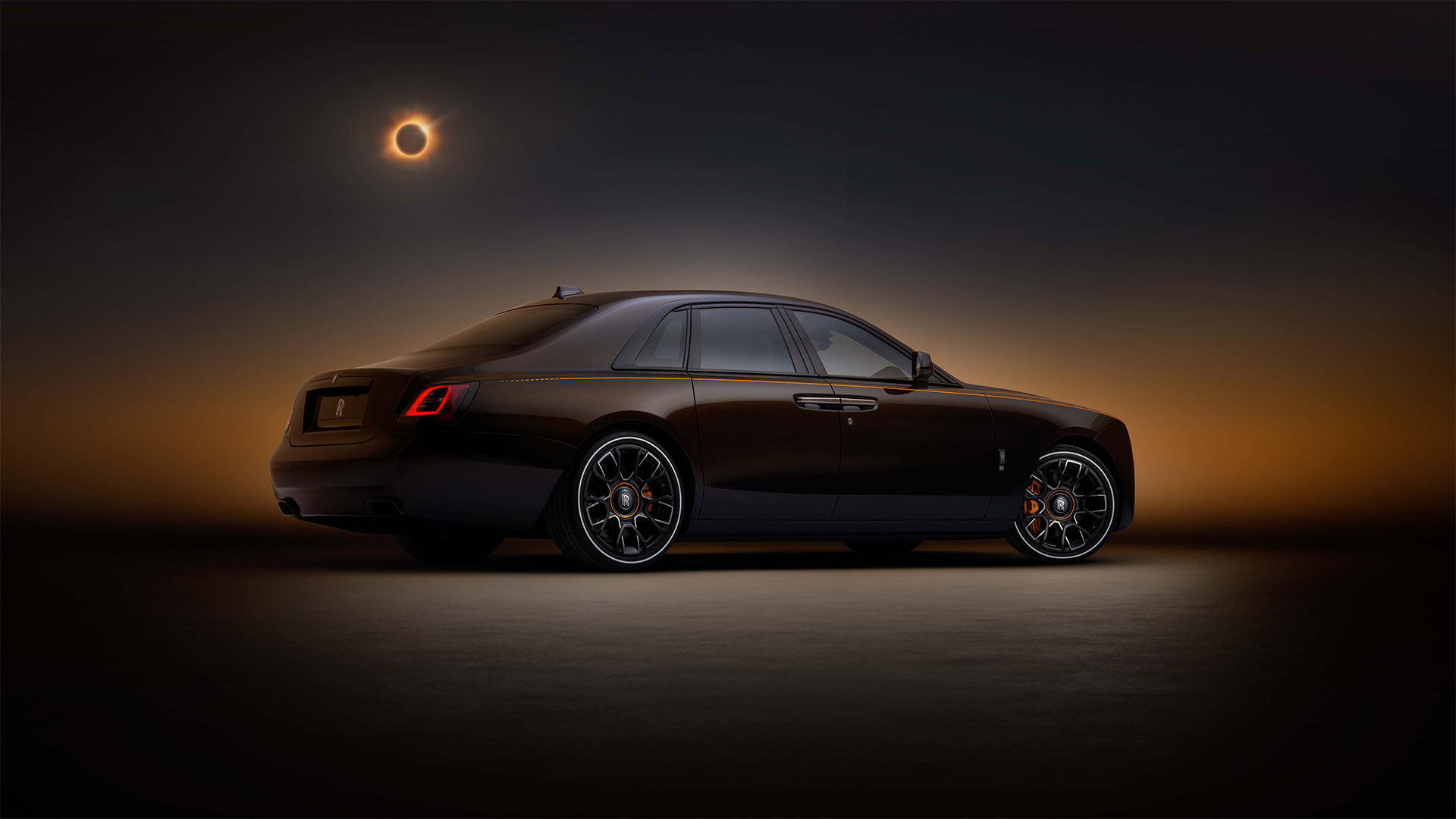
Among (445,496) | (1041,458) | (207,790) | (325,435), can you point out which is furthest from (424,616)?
(1041,458)

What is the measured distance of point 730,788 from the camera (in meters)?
3.20

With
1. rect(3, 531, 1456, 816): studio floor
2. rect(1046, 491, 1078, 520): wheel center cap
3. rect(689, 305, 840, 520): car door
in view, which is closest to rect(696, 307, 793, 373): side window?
rect(689, 305, 840, 520): car door

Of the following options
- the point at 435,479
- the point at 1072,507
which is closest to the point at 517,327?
the point at 435,479

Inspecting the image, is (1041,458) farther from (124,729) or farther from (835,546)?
(124,729)

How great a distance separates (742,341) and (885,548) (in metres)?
2.48

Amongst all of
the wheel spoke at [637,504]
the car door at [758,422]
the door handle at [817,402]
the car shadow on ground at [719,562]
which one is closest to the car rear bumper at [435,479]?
the wheel spoke at [637,504]

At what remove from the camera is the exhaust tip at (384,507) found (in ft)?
24.7

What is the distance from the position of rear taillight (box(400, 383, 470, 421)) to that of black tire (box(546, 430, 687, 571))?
70cm

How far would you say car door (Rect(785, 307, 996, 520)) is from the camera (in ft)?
28.9

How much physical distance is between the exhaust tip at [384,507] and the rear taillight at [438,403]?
416mm

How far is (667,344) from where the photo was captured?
847 cm

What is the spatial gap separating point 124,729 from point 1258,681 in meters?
Answer: 3.18

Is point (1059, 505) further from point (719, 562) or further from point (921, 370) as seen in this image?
point (719, 562)

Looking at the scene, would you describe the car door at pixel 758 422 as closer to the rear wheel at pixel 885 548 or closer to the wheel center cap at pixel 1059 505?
the wheel center cap at pixel 1059 505
